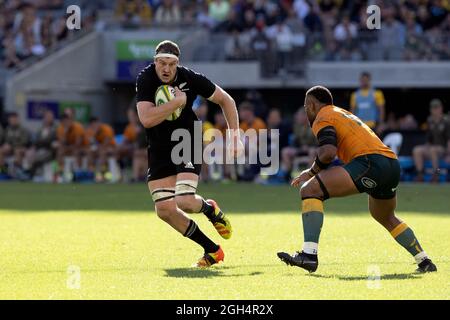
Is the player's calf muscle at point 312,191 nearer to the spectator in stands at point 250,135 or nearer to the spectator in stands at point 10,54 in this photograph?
the spectator in stands at point 250,135

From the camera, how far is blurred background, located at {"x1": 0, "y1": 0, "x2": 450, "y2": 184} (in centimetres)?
2519

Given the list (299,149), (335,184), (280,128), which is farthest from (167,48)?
(280,128)

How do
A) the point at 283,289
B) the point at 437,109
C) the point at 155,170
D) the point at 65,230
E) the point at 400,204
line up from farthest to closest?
the point at 437,109 → the point at 400,204 → the point at 65,230 → the point at 155,170 → the point at 283,289

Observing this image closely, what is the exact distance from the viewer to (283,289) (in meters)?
8.80

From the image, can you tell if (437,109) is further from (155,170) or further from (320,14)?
(155,170)

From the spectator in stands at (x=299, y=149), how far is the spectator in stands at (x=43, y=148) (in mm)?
5584

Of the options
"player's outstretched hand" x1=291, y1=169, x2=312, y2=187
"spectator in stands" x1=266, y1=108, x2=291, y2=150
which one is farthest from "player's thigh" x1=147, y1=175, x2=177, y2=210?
"spectator in stands" x1=266, y1=108, x2=291, y2=150

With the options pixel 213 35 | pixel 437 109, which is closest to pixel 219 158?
pixel 437 109

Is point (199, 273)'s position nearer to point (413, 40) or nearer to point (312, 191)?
point (312, 191)

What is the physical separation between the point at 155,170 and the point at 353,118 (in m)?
2.10

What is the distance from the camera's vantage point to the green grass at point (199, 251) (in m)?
8.78

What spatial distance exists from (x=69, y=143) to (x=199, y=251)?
14.8 meters

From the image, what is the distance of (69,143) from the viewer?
86.4 ft

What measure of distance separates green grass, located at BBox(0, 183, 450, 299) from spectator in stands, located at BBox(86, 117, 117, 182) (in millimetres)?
5593
